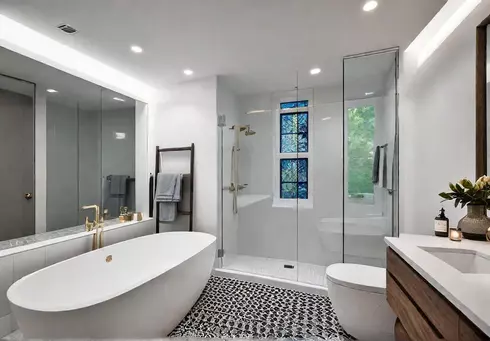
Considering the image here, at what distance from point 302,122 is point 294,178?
0.80m

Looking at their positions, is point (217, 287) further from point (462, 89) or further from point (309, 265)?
point (462, 89)

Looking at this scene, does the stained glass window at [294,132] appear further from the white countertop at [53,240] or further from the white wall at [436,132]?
the white countertop at [53,240]

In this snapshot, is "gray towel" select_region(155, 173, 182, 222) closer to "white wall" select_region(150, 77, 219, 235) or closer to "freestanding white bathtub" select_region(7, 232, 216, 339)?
"white wall" select_region(150, 77, 219, 235)

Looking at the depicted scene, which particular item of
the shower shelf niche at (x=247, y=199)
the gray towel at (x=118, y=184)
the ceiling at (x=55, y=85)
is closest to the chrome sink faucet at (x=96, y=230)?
the gray towel at (x=118, y=184)

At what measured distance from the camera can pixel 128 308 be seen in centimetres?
147

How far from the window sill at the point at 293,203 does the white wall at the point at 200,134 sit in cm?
92

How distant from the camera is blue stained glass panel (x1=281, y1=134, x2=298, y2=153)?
337 centimetres

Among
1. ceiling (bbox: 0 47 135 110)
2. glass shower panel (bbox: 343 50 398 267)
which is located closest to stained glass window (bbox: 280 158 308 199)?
glass shower panel (bbox: 343 50 398 267)

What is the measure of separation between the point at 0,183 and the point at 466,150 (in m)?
3.86

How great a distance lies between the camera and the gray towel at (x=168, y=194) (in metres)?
3.16

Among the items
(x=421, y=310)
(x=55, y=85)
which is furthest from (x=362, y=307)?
(x=55, y=85)

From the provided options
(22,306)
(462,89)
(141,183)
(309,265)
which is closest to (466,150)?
(462,89)

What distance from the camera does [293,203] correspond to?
133 inches

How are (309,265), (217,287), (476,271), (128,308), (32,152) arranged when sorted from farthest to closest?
(309,265) → (217,287) → (32,152) → (128,308) → (476,271)
